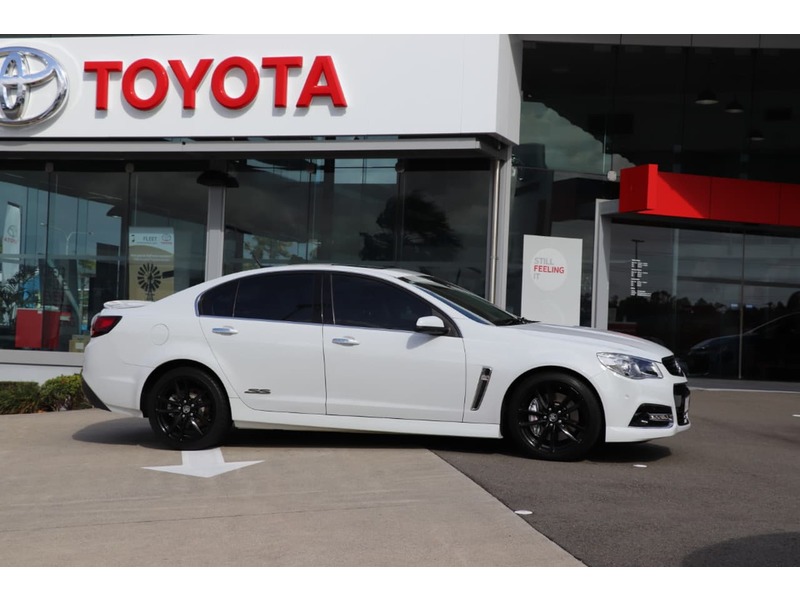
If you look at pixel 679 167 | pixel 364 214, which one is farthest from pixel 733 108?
pixel 364 214

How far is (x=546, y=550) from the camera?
4.71 metres

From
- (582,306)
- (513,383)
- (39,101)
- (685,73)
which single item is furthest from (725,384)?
(39,101)

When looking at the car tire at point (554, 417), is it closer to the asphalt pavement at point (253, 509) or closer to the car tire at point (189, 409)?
the asphalt pavement at point (253, 509)

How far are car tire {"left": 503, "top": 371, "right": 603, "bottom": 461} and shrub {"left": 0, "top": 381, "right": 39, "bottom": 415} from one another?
6.64 m

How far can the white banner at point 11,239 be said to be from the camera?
17281 millimetres

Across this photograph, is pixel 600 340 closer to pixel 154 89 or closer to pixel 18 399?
pixel 18 399

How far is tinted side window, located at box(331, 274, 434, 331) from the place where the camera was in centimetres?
793

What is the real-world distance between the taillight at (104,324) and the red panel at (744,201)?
10.8m

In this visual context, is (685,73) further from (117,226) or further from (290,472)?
(290,472)

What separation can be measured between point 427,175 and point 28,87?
6.85 meters

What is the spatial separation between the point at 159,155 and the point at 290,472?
33.9ft

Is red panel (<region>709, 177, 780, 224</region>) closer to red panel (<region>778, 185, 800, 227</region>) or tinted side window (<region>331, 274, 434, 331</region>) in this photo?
red panel (<region>778, 185, 800, 227</region>)

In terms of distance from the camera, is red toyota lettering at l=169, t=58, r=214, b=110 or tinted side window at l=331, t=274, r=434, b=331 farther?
red toyota lettering at l=169, t=58, r=214, b=110

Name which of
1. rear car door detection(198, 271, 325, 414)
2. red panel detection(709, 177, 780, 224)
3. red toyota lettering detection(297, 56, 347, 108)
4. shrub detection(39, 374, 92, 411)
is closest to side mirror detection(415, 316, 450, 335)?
rear car door detection(198, 271, 325, 414)
